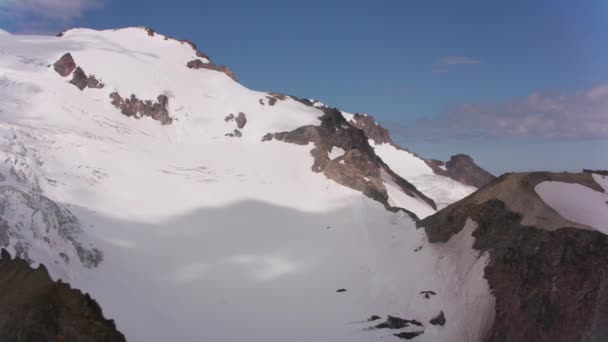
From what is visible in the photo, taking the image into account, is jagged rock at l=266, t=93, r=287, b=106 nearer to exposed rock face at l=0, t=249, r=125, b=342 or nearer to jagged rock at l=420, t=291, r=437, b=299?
jagged rock at l=420, t=291, r=437, b=299

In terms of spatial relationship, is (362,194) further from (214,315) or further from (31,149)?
(31,149)

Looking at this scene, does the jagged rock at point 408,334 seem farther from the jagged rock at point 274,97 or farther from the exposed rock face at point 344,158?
the jagged rock at point 274,97

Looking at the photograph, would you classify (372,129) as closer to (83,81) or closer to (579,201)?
(83,81)

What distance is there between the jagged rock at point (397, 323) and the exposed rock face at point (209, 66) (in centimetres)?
5222

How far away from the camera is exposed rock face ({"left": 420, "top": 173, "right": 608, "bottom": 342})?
Result: 24141 millimetres

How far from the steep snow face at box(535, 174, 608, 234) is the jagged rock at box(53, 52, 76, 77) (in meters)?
52.7

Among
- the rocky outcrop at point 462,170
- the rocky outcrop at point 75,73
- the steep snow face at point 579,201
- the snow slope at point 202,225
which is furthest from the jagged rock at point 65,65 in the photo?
the rocky outcrop at point 462,170

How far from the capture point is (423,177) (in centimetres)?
9125

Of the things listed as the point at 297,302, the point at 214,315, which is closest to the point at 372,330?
the point at 297,302

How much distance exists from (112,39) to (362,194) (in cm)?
4800

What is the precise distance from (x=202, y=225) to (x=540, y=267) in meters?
26.0

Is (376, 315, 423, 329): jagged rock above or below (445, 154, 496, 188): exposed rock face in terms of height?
below

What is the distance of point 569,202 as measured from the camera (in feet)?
98.3

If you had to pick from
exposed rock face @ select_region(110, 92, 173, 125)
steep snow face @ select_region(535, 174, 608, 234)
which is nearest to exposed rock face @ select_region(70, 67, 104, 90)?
exposed rock face @ select_region(110, 92, 173, 125)
